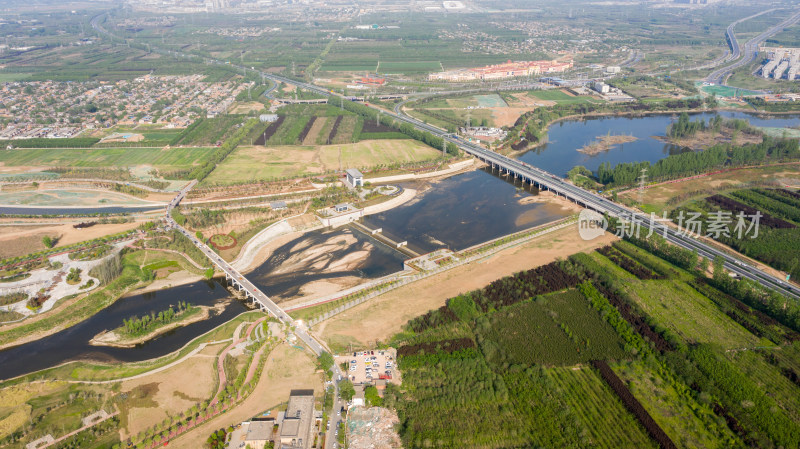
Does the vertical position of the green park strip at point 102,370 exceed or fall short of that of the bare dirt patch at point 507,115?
it falls short

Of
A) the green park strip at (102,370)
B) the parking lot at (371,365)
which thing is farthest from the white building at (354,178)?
the parking lot at (371,365)

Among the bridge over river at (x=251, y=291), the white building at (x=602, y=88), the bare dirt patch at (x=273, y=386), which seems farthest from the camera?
the white building at (x=602, y=88)

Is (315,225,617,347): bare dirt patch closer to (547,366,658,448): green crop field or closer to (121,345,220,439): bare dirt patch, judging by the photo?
(121,345,220,439): bare dirt patch

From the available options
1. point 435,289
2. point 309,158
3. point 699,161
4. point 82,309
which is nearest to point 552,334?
point 435,289

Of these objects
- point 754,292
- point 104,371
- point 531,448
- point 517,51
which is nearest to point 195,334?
point 104,371

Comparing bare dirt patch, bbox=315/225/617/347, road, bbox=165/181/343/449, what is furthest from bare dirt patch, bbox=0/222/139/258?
bare dirt patch, bbox=315/225/617/347

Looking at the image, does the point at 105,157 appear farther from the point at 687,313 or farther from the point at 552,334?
the point at 687,313

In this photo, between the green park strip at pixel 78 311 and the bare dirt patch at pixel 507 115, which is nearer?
the green park strip at pixel 78 311

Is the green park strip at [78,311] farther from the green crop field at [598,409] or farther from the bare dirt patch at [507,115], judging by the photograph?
the bare dirt patch at [507,115]
